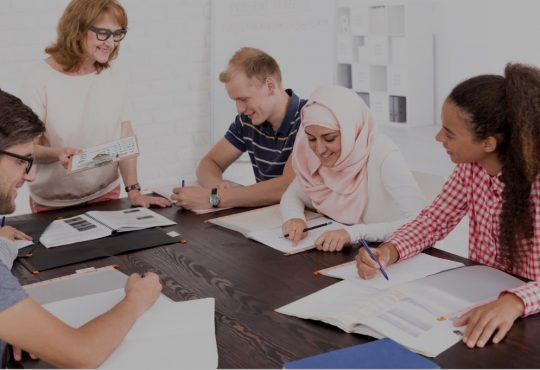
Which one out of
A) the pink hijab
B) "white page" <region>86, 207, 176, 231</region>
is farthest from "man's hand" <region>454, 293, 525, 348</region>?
"white page" <region>86, 207, 176, 231</region>

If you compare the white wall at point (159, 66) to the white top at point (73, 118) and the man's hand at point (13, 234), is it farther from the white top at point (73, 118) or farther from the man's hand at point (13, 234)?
the man's hand at point (13, 234)

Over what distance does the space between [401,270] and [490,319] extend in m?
0.41

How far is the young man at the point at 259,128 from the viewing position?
8.56ft

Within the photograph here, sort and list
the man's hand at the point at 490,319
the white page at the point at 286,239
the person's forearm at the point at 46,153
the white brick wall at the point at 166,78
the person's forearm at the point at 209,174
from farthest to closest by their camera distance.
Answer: the white brick wall at the point at 166,78 → the person's forearm at the point at 209,174 → the person's forearm at the point at 46,153 → the white page at the point at 286,239 → the man's hand at the point at 490,319

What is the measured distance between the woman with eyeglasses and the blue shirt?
0.50 meters

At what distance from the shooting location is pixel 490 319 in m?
1.45

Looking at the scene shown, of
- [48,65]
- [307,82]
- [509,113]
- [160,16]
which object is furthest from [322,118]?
[307,82]

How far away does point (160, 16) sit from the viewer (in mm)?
4969

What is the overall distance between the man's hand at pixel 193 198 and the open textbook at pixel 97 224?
0.40ft

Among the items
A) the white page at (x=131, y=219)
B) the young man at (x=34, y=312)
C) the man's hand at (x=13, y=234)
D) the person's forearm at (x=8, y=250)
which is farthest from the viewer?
the white page at (x=131, y=219)

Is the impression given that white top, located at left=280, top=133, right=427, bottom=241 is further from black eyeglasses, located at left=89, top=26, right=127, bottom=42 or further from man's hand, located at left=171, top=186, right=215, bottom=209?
black eyeglasses, located at left=89, top=26, right=127, bottom=42

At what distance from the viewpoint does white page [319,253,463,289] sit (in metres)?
1.76

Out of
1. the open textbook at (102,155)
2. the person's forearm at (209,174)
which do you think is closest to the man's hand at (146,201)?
the open textbook at (102,155)

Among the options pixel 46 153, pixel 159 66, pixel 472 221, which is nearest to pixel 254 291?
pixel 472 221
